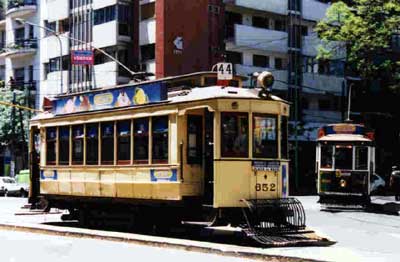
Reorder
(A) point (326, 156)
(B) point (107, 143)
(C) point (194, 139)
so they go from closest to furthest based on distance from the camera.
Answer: (C) point (194, 139) < (B) point (107, 143) < (A) point (326, 156)

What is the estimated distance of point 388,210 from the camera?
28.0 meters

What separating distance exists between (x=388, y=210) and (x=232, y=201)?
1460cm

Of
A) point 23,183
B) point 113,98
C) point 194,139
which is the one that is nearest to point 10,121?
point 23,183

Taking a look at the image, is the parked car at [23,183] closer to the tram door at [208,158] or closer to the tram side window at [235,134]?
the tram door at [208,158]

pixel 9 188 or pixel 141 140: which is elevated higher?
pixel 141 140

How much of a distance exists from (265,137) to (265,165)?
62 cm

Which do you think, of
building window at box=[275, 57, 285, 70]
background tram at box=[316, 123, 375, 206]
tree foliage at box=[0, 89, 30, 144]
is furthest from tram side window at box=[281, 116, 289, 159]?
tree foliage at box=[0, 89, 30, 144]

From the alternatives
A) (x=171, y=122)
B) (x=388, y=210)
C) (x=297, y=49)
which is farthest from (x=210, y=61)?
(x=171, y=122)

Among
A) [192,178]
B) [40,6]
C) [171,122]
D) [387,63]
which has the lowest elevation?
[192,178]

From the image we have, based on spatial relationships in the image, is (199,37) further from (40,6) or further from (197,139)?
(197,139)

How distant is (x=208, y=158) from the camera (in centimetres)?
1575

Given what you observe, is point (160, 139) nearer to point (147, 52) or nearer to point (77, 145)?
point (77, 145)

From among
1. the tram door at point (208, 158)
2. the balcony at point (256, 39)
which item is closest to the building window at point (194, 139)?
the tram door at point (208, 158)

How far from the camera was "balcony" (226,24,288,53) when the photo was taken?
49000 millimetres
